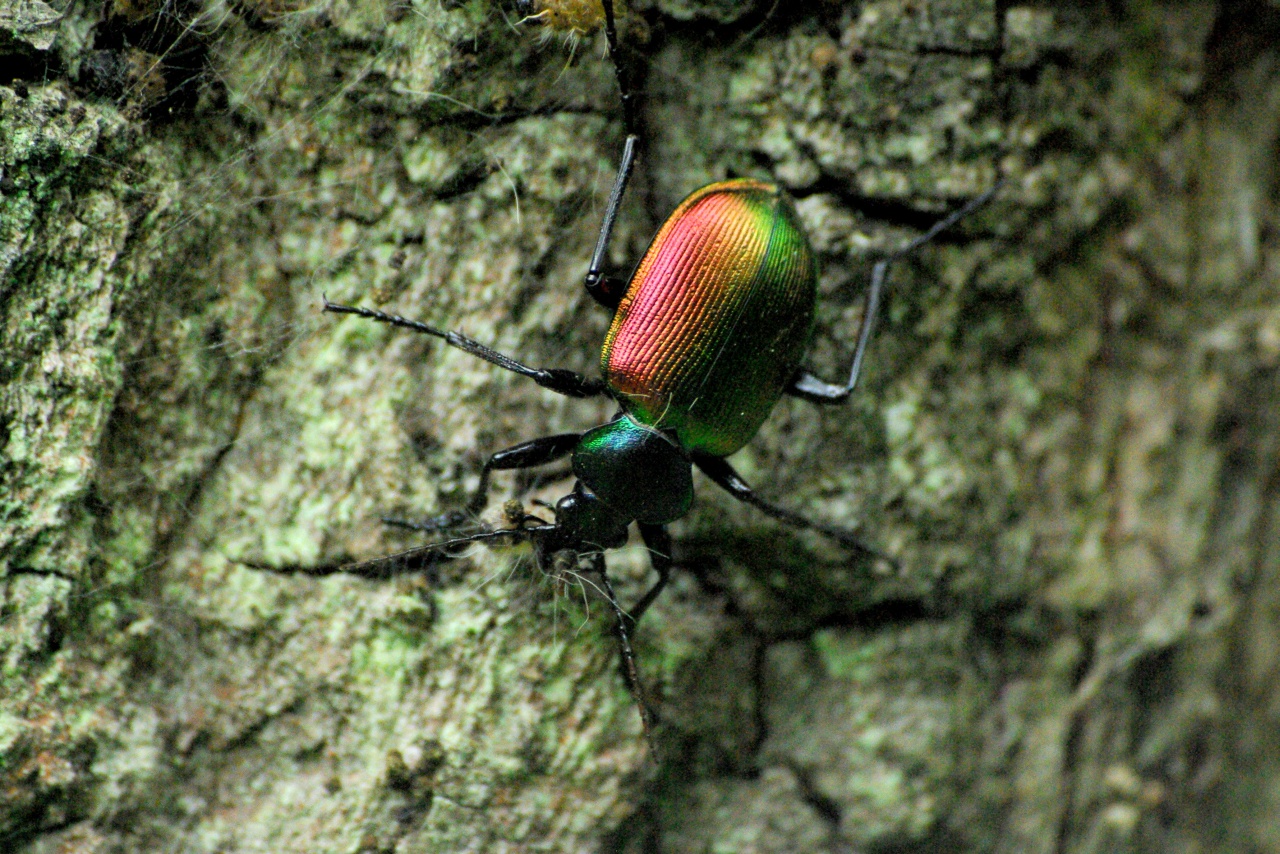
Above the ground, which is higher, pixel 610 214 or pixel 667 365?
pixel 610 214

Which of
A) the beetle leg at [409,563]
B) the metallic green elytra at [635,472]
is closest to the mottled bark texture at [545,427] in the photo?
the beetle leg at [409,563]

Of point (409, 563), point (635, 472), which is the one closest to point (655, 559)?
point (635, 472)

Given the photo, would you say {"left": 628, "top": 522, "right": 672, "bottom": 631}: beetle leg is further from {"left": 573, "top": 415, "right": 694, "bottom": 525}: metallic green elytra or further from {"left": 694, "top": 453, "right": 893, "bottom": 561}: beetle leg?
{"left": 694, "top": 453, "right": 893, "bottom": 561}: beetle leg

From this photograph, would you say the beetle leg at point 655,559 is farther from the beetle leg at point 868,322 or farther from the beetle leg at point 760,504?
the beetle leg at point 868,322

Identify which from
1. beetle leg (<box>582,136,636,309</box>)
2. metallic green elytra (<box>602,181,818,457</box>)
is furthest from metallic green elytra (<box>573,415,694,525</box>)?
beetle leg (<box>582,136,636,309</box>)

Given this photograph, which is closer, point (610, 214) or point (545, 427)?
point (610, 214)

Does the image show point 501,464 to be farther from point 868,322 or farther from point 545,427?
point 868,322

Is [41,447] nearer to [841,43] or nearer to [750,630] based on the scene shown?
[750,630]
